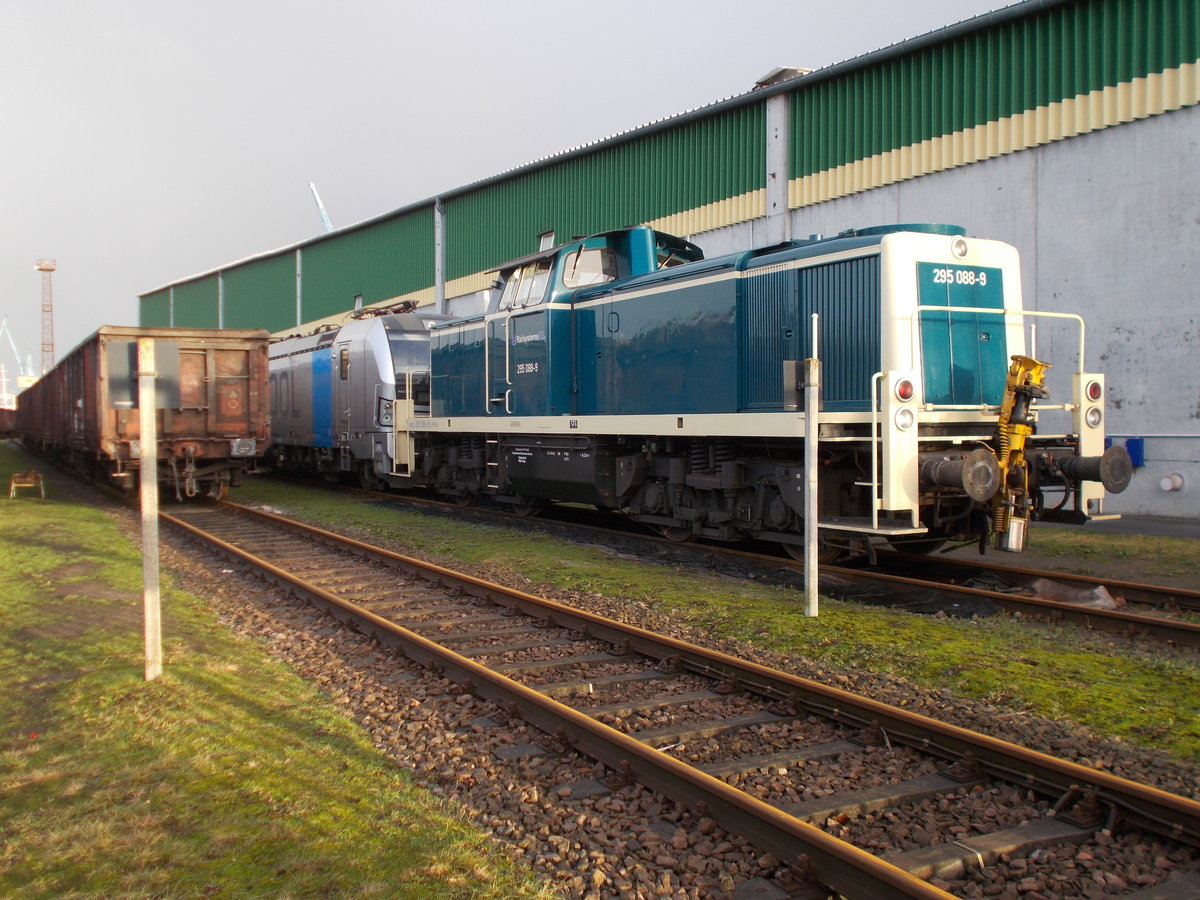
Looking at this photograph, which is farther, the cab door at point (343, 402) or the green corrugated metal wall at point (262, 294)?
the green corrugated metal wall at point (262, 294)

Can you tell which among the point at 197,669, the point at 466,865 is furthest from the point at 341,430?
the point at 466,865

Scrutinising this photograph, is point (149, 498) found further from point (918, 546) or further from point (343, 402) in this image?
point (343, 402)

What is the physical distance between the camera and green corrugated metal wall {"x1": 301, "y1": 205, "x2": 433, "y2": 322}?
2853 cm

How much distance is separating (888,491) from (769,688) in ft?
8.61

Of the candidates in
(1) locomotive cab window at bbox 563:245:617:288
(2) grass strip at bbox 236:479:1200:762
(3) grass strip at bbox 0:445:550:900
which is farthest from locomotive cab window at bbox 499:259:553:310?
(3) grass strip at bbox 0:445:550:900

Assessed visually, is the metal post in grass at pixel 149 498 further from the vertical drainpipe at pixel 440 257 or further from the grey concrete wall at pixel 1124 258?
the vertical drainpipe at pixel 440 257

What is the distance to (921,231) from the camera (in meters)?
7.95

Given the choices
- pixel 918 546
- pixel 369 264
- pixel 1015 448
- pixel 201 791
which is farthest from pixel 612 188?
pixel 201 791

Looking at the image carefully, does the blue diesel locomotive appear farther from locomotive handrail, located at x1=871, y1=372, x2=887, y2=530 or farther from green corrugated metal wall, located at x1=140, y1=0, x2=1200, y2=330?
green corrugated metal wall, located at x1=140, y1=0, x2=1200, y2=330

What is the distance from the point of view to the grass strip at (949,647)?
15.7 ft

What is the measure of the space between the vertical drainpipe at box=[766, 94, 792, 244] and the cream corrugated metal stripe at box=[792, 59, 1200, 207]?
223mm

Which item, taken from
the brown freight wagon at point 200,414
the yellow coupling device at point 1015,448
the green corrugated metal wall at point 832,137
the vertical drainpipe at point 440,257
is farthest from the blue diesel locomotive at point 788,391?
the vertical drainpipe at point 440,257

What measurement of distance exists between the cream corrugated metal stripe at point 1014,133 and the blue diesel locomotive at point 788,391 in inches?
217

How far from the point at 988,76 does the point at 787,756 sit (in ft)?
44.0
